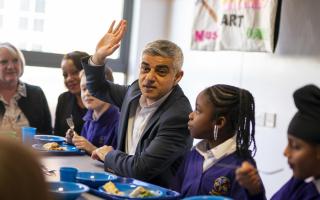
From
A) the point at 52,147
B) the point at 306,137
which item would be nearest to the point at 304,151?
the point at 306,137

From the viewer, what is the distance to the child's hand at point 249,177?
1.39m

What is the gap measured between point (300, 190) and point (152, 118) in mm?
793

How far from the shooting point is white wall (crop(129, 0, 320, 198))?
130 inches

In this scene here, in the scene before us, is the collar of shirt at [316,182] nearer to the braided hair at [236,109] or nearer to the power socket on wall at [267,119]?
the braided hair at [236,109]

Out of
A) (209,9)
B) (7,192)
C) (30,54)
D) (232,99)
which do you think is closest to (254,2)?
(209,9)

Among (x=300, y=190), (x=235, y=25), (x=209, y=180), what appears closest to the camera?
(x=300, y=190)

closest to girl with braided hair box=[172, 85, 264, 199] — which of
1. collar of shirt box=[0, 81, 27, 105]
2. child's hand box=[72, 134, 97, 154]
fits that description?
child's hand box=[72, 134, 97, 154]

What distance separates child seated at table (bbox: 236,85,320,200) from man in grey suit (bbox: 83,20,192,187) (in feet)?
1.84

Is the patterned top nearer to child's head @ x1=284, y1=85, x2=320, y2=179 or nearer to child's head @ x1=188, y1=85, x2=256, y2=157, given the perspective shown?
child's head @ x1=188, y1=85, x2=256, y2=157

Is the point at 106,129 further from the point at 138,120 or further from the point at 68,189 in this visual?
the point at 68,189

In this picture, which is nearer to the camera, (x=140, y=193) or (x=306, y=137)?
(x=306, y=137)

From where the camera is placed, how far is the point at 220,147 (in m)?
1.81

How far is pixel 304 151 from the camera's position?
1437 millimetres

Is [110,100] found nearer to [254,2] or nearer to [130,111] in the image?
[130,111]
